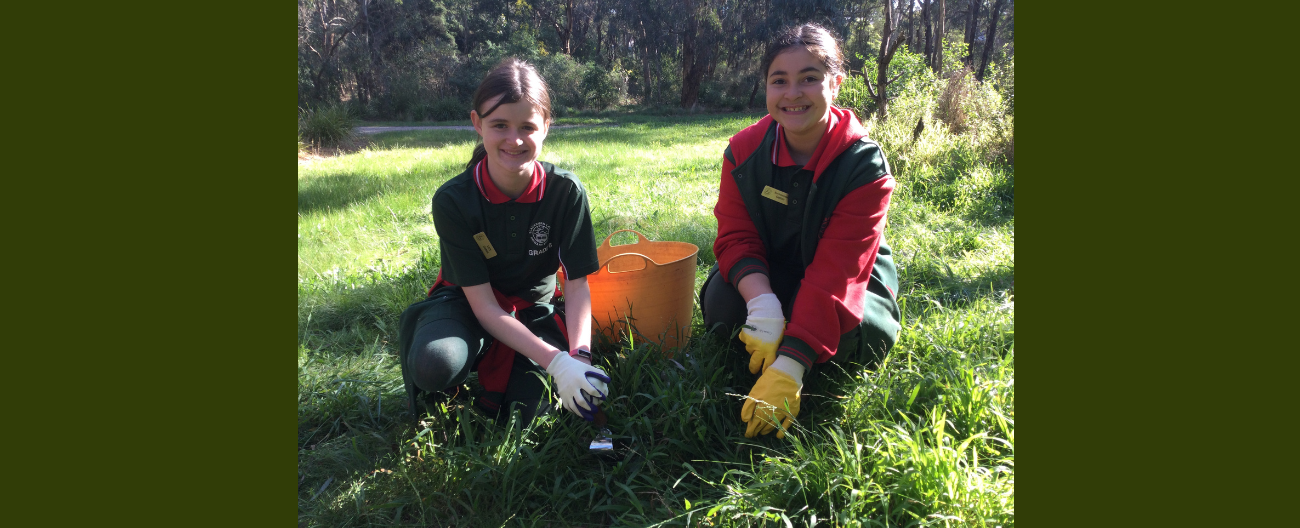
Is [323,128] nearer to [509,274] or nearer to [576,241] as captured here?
[509,274]

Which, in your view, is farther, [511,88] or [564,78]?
[564,78]

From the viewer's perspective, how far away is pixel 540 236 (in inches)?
96.3

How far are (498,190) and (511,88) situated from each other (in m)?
0.36

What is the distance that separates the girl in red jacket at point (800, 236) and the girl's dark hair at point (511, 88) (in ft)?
2.43

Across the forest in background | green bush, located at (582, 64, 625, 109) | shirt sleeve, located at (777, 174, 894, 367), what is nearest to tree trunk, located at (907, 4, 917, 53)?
the forest in background

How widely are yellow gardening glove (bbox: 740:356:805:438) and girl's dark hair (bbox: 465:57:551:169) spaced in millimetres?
1135

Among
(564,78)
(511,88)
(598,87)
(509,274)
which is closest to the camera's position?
(511,88)

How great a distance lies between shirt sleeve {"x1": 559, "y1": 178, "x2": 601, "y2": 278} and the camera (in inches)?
95.6

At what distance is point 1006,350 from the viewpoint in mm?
2479

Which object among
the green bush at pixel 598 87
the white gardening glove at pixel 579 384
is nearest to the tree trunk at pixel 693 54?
the green bush at pixel 598 87

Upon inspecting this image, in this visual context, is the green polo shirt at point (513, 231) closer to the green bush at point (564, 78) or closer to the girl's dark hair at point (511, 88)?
the girl's dark hair at point (511, 88)

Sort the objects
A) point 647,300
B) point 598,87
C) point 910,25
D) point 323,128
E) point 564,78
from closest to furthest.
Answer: point 647,300, point 323,128, point 564,78, point 598,87, point 910,25

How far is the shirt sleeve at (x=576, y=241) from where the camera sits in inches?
95.6

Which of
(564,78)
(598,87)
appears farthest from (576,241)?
(598,87)
